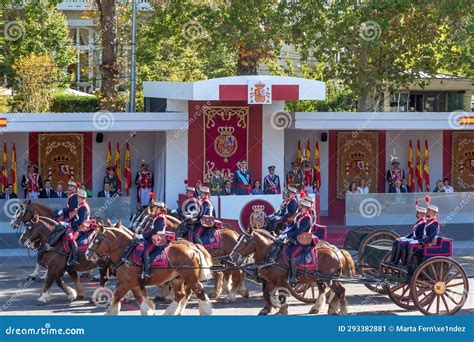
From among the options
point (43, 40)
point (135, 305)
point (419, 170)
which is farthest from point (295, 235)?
point (43, 40)

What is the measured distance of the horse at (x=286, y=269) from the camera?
716 inches

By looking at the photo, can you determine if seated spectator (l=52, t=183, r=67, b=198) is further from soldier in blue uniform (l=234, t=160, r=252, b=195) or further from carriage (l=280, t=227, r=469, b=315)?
carriage (l=280, t=227, r=469, b=315)

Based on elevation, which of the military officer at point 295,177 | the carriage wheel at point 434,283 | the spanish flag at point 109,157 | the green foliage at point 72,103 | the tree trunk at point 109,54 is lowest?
the carriage wheel at point 434,283

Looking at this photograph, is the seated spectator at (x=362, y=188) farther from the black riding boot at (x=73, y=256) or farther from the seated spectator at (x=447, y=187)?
the black riding boot at (x=73, y=256)

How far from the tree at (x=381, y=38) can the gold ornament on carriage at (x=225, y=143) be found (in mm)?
5958

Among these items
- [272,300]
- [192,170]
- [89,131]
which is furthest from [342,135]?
[272,300]

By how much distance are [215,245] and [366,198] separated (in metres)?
8.48

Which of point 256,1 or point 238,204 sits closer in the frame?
point 238,204

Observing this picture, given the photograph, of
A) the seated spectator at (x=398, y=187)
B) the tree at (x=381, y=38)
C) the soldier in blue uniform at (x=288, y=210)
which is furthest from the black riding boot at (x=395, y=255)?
the tree at (x=381, y=38)

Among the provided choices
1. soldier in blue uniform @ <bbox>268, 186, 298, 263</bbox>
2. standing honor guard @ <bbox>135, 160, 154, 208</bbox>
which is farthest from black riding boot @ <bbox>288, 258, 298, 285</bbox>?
standing honor guard @ <bbox>135, 160, 154, 208</bbox>

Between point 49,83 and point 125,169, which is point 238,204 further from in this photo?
point 49,83

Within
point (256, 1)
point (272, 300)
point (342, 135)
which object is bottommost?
point (272, 300)

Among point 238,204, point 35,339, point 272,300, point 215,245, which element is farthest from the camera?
point 238,204

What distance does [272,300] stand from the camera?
18047mm
